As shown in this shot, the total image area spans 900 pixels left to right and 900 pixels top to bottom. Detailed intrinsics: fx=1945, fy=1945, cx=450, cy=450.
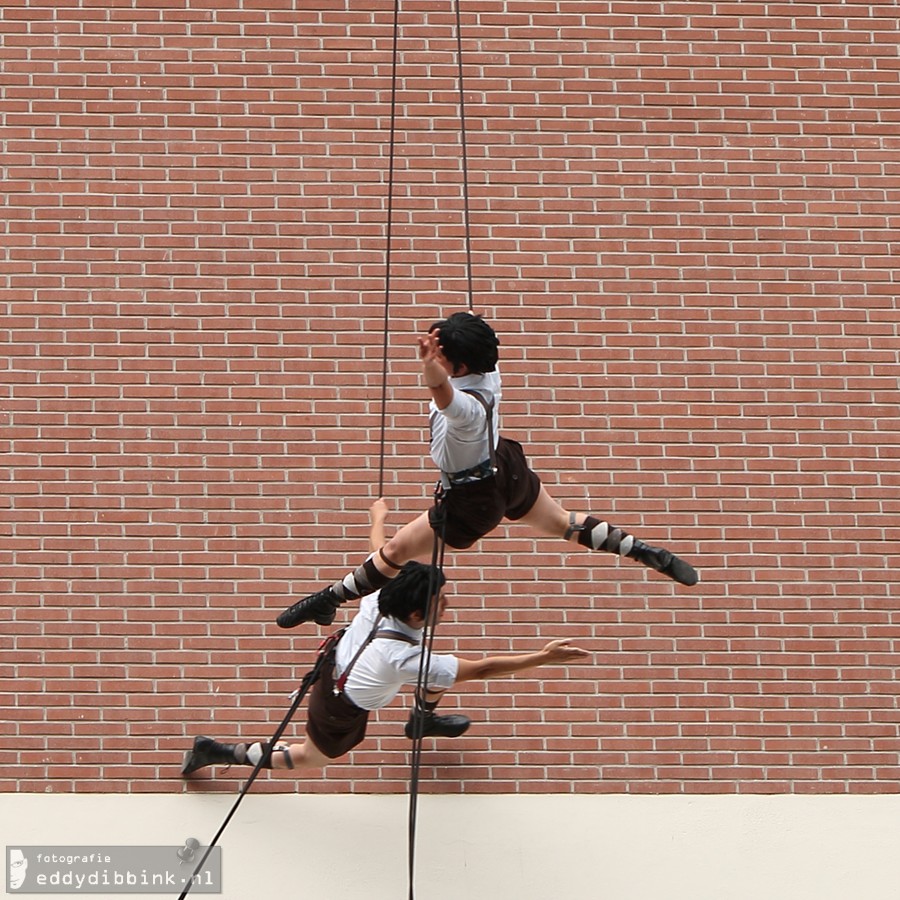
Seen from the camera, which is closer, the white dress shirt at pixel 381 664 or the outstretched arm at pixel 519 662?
the outstretched arm at pixel 519 662

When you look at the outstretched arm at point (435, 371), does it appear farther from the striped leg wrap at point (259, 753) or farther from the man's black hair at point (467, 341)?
the striped leg wrap at point (259, 753)

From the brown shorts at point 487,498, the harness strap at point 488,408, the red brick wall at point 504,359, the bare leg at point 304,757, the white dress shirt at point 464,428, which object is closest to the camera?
the white dress shirt at point 464,428

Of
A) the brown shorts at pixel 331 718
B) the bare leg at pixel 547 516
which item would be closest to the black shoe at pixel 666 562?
the bare leg at pixel 547 516

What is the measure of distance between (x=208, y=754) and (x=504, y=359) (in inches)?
109

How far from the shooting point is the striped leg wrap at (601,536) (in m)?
8.85

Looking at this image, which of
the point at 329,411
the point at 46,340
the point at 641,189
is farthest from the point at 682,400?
the point at 46,340

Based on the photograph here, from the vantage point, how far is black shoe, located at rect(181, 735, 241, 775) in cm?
1030

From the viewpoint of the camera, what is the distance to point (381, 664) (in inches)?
372

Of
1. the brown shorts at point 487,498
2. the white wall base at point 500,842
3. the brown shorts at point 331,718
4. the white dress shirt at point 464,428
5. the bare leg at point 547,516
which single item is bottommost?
the white wall base at point 500,842

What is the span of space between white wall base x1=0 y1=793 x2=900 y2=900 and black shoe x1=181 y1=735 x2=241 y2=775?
214 millimetres

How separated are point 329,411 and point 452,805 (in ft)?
7.56

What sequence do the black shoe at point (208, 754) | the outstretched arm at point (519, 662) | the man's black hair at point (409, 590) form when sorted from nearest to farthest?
the outstretched arm at point (519, 662), the man's black hair at point (409, 590), the black shoe at point (208, 754)

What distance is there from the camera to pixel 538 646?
35.4 feet

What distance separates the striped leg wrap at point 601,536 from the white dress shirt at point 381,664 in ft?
3.31
